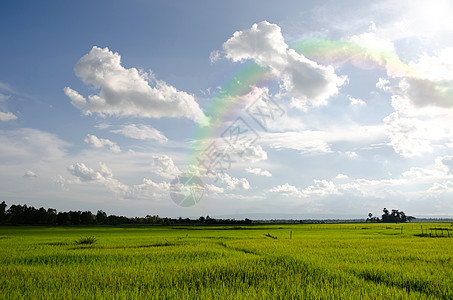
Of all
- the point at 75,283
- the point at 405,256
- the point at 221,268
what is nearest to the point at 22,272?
the point at 75,283

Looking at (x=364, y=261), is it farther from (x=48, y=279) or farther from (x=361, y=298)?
(x=48, y=279)

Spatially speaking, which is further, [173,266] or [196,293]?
[173,266]

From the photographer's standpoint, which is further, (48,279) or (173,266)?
(173,266)

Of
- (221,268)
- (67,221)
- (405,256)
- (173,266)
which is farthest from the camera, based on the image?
(67,221)

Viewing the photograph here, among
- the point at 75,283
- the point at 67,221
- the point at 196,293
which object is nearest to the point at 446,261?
the point at 196,293

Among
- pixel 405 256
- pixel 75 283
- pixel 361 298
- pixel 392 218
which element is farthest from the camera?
pixel 392 218

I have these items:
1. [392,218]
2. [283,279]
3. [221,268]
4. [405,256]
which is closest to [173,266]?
[221,268]

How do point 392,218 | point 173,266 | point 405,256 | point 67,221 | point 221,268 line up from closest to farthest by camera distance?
point 221,268
point 173,266
point 405,256
point 67,221
point 392,218

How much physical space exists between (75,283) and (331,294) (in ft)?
23.5

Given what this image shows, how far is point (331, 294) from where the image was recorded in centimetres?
714

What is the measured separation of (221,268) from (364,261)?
6.63 m

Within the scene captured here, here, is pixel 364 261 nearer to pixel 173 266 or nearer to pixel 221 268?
pixel 221 268

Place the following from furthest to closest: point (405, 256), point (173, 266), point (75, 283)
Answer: point (405, 256) < point (173, 266) < point (75, 283)

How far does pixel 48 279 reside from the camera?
9242 mm
